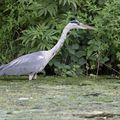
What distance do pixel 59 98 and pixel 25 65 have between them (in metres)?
1.86

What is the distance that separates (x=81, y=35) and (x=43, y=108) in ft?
11.0

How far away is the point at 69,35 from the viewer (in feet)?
27.0

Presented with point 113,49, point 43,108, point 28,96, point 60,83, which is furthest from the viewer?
point 113,49

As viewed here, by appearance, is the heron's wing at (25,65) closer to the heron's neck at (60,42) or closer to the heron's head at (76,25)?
the heron's neck at (60,42)

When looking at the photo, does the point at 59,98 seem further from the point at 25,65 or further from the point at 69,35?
the point at 69,35

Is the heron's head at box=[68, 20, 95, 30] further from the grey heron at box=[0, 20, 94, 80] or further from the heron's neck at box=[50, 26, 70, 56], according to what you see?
the grey heron at box=[0, 20, 94, 80]

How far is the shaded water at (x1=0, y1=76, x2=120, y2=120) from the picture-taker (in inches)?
191

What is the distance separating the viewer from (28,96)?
5.98 meters

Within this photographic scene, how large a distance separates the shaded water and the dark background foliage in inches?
19.0

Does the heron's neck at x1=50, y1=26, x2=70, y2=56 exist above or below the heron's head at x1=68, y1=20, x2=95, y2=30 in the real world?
below

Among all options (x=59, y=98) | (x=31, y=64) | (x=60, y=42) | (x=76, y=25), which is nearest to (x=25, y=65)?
(x=31, y=64)

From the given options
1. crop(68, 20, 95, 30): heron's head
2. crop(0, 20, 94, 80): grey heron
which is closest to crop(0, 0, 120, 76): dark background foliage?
crop(68, 20, 95, 30): heron's head

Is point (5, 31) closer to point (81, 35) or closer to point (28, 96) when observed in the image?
point (81, 35)

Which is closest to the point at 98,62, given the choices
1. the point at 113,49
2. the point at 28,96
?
the point at 113,49
